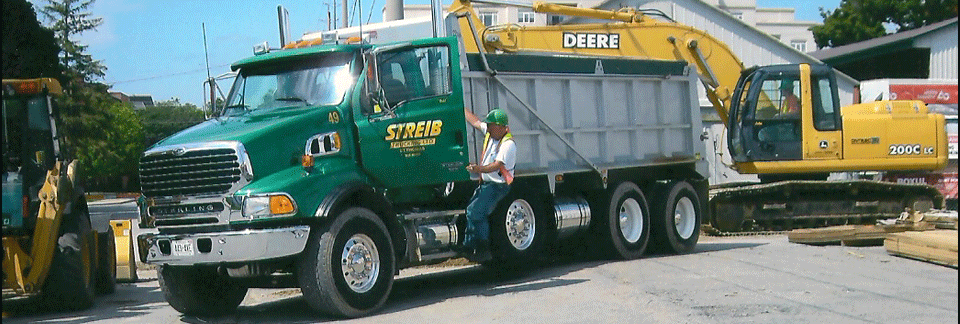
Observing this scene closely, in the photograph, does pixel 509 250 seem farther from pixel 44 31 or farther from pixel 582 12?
pixel 44 31

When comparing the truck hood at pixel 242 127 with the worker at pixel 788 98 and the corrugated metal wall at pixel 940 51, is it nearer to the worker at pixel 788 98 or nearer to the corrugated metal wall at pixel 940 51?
the worker at pixel 788 98

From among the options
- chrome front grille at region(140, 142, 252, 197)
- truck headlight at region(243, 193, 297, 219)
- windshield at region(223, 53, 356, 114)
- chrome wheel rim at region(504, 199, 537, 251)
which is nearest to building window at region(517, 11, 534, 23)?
chrome wheel rim at region(504, 199, 537, 251)

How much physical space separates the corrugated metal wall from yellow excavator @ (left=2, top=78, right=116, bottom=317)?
3205 cm

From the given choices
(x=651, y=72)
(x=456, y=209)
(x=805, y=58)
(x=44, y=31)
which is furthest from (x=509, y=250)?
(x=44, y=31)

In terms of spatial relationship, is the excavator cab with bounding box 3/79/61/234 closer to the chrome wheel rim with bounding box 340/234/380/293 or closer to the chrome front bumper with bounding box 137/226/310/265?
the chrome front bumper with bounding box 137/226/310/265

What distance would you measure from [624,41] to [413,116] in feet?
23.8

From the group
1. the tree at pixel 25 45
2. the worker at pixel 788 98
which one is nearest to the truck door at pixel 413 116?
the worker at pixel 788 98

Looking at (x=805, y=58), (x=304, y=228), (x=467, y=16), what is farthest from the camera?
(x=805, y=58)

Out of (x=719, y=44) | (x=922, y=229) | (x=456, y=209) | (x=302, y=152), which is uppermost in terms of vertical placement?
(x=719, y=44)

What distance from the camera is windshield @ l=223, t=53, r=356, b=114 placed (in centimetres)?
1116

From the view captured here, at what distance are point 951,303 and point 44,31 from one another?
37.6 m

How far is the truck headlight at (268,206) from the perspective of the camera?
991 cm

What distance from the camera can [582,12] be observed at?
56.9 ft

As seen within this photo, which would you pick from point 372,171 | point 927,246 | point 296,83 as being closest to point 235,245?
point 372,171
